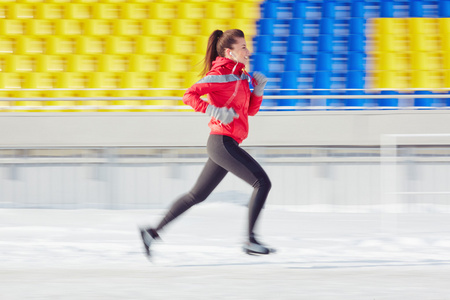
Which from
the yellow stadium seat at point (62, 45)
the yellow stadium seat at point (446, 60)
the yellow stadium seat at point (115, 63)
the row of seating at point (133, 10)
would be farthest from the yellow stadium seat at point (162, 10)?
the yellow stadium seat at point (446, 60)

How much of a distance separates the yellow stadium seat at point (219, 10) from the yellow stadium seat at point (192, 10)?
0.24 feet

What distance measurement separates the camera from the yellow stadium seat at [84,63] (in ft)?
32.0

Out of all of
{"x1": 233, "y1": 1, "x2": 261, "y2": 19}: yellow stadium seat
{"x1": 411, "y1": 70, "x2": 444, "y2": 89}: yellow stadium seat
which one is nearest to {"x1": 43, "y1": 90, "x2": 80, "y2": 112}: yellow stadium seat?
{"x1": 233, "y1": 1, "x2": 261, "y2": 19}: yellow stadium seat

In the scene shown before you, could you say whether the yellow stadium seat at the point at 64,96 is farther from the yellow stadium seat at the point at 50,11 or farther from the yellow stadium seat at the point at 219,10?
the yellow stadium seat at the point at 219,10

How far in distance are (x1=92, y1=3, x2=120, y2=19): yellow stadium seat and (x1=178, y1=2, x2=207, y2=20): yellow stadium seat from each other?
0.95 meters

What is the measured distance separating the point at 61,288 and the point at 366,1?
7.81 m

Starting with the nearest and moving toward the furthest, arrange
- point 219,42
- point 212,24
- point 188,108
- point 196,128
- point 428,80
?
point 219,42
point 196,128
point 188,108
point 428,80
point 212,24

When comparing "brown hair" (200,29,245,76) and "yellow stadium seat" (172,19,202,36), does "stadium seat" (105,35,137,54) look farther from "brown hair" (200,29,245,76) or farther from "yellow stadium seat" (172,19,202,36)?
"brown hair" (200,29,245,76)

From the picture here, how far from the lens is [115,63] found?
9734 mm

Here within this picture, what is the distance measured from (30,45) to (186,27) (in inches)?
91.4

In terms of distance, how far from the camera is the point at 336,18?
9.81 metres

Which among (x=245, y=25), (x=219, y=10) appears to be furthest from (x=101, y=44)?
(x=245, y=25)

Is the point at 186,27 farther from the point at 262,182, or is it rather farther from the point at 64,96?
the point at 262,182

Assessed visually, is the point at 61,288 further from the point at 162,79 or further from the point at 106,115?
the point at 162,79
